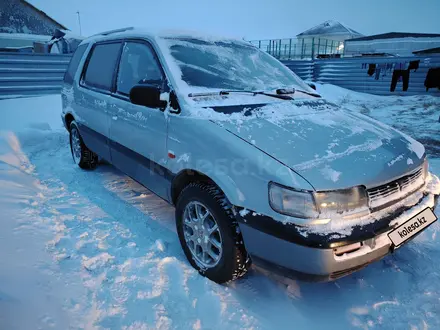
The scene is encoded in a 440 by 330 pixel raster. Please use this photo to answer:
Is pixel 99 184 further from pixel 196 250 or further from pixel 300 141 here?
pixel 300 141

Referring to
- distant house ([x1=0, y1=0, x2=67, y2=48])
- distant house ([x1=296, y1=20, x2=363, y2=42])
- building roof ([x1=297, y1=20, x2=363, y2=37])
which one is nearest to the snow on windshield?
distant house ([x1=0, y1=0, x2=67, y2=48])

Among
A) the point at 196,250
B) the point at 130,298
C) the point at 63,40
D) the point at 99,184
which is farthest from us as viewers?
the point at 63,40

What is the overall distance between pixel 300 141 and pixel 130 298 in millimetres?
1514

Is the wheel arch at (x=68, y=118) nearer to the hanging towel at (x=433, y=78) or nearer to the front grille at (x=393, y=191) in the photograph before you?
the front grille at (x=393, y=191)

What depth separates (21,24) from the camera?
2261 centimetres

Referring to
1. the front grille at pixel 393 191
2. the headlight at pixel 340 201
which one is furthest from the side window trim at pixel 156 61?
the front grille at pixel 393 191

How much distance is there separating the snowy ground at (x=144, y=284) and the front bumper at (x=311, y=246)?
43cm

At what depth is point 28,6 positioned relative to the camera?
23.1 metres

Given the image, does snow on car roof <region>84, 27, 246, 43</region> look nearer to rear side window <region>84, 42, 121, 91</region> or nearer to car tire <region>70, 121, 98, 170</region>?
rear side window <region>84, 42, 121, 91</region>

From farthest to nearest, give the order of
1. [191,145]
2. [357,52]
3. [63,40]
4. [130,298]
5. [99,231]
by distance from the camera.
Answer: [357,52], [63,40], [99,231], [191,145], [130,298]

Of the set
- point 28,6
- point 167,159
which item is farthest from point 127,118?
point 28,6

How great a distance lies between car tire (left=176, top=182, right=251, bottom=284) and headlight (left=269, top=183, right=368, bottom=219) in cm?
38

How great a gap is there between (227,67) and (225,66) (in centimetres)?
2

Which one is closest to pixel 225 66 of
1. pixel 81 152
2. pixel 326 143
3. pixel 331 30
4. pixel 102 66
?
pixel 326 143
